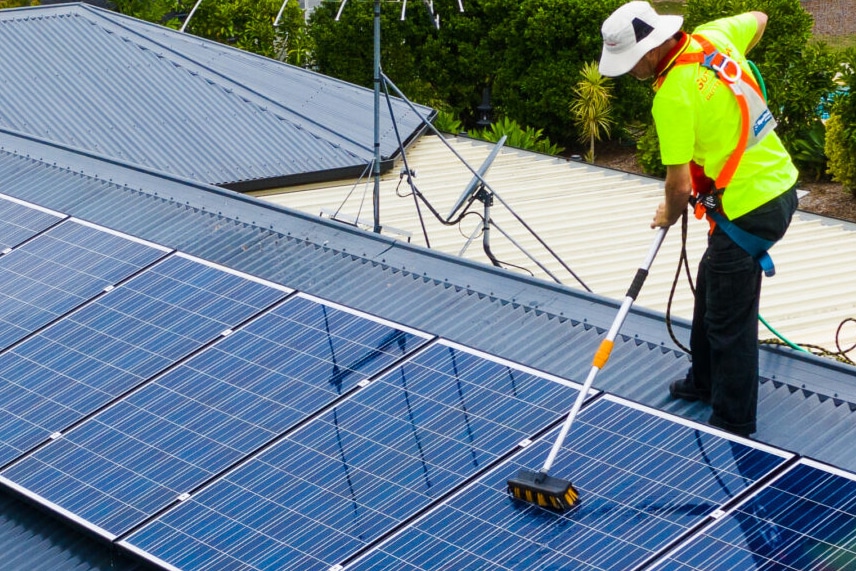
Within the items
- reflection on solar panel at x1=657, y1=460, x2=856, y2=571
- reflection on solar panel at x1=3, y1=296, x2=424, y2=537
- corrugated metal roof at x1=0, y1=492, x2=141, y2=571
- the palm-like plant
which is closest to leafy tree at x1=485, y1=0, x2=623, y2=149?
the palm-like plant

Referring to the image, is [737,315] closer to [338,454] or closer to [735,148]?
[735,148]

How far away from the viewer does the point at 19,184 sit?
501 inches

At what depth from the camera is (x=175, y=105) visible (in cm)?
1939

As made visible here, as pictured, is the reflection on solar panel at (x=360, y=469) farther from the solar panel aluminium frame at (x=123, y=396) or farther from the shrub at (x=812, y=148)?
the shrub at (x=812, y=148)

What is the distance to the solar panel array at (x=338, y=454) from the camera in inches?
259

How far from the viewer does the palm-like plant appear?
30.5 metres

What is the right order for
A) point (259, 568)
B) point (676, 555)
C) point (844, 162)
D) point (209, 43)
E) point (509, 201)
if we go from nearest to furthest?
point (676, 555), point (259, 568), point (509, 201), point (209, 43), point (844, 162)

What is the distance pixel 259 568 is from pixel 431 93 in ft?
90.3

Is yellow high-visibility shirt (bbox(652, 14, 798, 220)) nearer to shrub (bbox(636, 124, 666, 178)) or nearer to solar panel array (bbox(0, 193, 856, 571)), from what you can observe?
solar panel array (bbox(0, 193, 856, 571))

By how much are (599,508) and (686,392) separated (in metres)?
1.67

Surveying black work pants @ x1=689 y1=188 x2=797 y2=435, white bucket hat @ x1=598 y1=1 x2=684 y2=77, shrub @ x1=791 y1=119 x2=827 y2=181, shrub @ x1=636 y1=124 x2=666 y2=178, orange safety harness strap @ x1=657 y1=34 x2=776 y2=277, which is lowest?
shrub @ x1=636 y1=124 x2=666 y2=178

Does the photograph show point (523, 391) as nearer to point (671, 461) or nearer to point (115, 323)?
point (671, 461)

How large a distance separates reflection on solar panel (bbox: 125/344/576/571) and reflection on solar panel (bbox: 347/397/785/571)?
0.65ft

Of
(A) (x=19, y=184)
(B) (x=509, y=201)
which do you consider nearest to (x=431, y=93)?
(B) (x=509, y=201)
